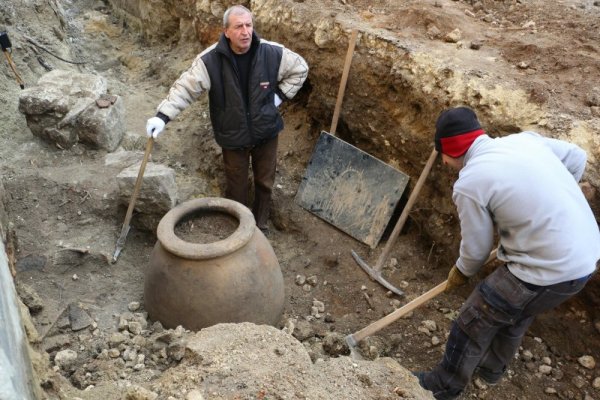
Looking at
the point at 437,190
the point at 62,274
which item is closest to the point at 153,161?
the point at 62,274

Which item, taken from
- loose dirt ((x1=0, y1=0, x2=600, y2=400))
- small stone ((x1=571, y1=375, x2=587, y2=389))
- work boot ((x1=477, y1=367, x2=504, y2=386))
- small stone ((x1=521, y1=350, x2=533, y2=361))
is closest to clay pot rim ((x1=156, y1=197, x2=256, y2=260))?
loose dirt ((x1=0, y1=0, x2=600, y2=400))

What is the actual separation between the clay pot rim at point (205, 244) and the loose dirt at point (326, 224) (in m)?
0.57

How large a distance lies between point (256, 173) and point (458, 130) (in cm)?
264

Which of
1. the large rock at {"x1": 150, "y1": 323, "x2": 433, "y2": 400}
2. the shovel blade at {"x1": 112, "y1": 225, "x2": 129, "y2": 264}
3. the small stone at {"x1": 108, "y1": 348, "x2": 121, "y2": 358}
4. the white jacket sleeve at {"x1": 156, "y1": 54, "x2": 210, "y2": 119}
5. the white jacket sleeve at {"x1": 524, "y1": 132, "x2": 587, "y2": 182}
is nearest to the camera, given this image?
the large rock at {"x1": 150, "y1": 323, "x2": 433, "y2": 400}

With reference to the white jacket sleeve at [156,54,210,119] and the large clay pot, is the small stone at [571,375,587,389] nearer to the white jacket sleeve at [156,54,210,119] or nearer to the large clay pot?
the large clay pot

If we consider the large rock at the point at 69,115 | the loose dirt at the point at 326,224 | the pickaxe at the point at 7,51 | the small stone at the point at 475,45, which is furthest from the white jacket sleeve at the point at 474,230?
the pickaxe at the point at 7,51

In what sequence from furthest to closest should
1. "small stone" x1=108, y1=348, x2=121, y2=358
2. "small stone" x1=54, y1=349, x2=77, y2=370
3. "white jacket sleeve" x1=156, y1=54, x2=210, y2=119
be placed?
1. "white jacket sleeve" x1=156, y1=54, x2=210, y2=119
2. "small stone" x1=108, y1=348, x2=121, y2=358
3. "small stone" x1=54, y1=349, x2=77, y2=370

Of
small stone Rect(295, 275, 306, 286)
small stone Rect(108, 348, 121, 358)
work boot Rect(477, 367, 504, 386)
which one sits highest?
work boot Rect(477, 367, 504, 386)

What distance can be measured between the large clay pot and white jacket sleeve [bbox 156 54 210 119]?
987mm

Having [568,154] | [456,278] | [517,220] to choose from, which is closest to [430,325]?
[456,278]

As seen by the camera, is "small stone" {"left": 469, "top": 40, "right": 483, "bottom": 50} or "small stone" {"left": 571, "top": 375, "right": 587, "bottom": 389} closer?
"small stone" {"left": 571, "top": 375, "right": 587, "bottom": 389}

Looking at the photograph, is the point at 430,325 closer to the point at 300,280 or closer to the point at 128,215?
the point at 300,280

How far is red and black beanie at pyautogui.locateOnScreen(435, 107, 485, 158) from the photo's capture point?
118 inches

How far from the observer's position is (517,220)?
2.89 meters
